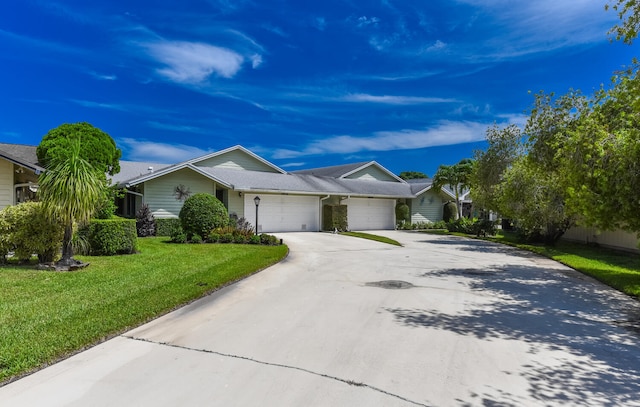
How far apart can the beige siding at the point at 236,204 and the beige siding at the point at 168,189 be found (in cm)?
132

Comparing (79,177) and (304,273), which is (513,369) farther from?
(79,177)

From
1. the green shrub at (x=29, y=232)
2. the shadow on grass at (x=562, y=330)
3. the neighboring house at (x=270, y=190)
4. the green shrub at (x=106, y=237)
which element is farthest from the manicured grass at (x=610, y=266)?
the green shrub at (x=29, y=232)

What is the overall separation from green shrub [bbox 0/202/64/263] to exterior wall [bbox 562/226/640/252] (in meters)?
16.9

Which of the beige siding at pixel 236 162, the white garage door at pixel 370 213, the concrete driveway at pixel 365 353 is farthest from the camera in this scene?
the white garage door at pixel 370 213

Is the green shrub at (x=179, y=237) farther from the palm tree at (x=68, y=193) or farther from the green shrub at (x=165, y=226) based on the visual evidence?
the palm tree at (x=68, y=193)

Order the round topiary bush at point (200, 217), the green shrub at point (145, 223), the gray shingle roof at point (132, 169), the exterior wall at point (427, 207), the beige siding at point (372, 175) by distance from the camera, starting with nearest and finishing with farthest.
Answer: the round topiary bush at point (200, 217), the green shrub at point (145, 223), the gray shingle roof at point (132, 169), the exterior wall at point (427, 207), the beige siding at point (372, 175)

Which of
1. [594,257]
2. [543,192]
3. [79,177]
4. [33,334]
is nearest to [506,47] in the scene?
[543,192]

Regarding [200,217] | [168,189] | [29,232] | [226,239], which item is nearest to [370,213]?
[226,239]

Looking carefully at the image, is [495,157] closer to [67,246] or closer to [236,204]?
[236,204]

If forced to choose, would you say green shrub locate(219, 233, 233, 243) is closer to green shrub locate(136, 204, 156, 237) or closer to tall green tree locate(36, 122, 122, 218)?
green shrub locate(136, 204, 156, 237)

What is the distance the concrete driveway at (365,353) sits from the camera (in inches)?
126

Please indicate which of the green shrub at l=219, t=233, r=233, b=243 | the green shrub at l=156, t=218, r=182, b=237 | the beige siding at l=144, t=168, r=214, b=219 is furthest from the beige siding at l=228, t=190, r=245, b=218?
the green shrub at l=219, t=233, r=233, b=243

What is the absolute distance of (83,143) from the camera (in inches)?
771

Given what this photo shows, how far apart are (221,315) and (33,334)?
2.27 m
